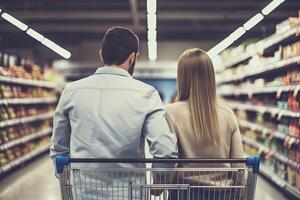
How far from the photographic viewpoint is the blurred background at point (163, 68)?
6.55 metres

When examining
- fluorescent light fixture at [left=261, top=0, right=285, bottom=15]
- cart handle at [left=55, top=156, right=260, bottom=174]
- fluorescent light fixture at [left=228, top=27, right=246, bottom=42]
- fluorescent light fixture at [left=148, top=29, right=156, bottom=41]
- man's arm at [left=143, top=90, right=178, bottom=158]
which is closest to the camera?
cart handle at [left=55, top=156, right=260, bottom=174]

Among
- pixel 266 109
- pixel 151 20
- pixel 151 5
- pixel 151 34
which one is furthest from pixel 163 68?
pixel 151 5

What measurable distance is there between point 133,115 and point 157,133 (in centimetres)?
14

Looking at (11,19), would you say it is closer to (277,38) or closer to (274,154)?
(277,38)

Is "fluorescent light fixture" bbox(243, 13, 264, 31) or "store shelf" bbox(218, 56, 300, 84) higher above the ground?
"fluorescent light fixture" bbox(243, 13, 264, 31)

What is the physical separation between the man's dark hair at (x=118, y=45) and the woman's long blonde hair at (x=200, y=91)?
1.12 feet

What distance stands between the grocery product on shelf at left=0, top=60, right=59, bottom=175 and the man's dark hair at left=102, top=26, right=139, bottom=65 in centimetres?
469

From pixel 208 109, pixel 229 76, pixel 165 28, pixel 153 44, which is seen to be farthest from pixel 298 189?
pixel 165 28

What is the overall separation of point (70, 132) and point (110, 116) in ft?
0.89

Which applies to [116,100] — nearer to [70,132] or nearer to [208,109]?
[70,132]

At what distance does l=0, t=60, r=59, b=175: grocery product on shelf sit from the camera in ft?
25.1

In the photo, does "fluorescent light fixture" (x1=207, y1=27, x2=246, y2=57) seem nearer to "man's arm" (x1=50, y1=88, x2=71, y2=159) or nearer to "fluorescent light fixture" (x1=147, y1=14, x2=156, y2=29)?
"fluorescent light fixture" (x1=147, y1=14, x2=156, y2=29)

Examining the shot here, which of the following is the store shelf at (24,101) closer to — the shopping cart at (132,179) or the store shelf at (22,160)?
the store shelf at (22,160)

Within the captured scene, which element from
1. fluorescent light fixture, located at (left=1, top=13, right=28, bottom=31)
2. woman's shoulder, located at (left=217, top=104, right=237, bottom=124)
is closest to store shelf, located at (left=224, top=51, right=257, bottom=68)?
fluorescent light fixture, located at (left=1, top=13, right=28, bottom=31)
